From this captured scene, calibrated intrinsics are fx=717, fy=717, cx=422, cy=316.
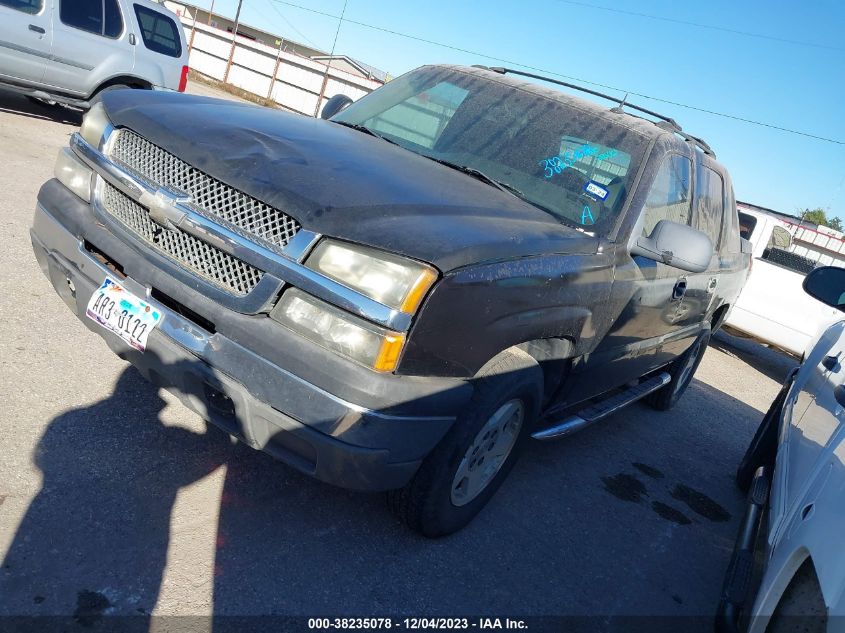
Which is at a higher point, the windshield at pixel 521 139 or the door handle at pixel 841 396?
the windshield at pixel 521 139

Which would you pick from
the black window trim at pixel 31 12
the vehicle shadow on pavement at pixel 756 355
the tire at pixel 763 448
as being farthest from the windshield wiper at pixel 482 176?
the vehicle shadow on pavement at pixel 756 355

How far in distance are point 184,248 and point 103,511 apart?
1010mm

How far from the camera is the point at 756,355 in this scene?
10898mm

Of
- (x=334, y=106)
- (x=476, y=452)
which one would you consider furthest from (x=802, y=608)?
(x=334, y=106)

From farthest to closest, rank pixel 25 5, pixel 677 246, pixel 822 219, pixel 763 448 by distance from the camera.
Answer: pixel 822 219 < pixel 25 5 < pixel 763 448 < pixel 677 246

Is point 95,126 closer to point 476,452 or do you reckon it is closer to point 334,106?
point 334,106

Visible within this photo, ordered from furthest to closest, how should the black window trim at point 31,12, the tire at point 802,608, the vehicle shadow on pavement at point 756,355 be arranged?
the vehicle shadow on pavement at point 756,355
the black window trim at point 31,12
the tire at point 802,608

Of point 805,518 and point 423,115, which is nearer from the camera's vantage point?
point 805,518

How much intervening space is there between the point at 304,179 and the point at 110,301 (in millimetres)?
894

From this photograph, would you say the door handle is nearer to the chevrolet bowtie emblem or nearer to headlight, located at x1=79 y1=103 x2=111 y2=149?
the chevrolet bowtie emblem

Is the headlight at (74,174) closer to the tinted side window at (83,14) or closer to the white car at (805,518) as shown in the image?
the white car at (805,518)

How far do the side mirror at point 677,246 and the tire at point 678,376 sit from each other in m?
2.42

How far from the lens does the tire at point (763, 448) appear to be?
15.2 feet

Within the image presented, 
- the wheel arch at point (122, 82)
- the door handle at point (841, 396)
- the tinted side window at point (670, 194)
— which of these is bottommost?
the wheel arch at point (122, 82)
